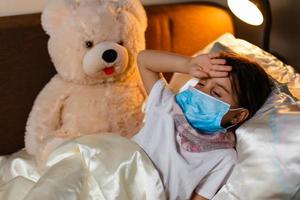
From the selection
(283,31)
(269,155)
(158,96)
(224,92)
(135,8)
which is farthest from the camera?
(283,31)

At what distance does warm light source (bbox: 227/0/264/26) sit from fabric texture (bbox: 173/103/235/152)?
429 millimetres

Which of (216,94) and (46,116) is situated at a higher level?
(216,94)

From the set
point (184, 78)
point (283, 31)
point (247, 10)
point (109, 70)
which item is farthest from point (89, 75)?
point (283, 31)

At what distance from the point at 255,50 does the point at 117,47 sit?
1.55ft

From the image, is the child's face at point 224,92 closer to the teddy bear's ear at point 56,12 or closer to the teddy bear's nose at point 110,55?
the teddy bear's nose at point 110,55

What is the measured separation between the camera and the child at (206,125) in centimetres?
113

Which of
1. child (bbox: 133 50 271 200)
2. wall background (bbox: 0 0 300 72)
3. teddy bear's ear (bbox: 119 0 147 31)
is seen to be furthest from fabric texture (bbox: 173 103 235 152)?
wall background (bbox: 0 0 300 72)

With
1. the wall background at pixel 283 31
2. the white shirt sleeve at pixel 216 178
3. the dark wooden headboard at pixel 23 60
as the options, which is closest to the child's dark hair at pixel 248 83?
the white shirt sleeve at pixel 216 178

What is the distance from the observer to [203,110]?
3.74 ft

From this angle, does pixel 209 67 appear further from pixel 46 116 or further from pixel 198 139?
pixel 46 116

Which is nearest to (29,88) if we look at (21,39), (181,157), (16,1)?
(21,39)

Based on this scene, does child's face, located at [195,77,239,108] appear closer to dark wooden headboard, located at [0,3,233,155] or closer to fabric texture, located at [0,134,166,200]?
fabric texture, located at [0,134,166,200]

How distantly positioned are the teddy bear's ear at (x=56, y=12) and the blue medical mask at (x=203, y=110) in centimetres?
42

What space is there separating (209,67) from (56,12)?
19.2 inches
